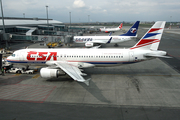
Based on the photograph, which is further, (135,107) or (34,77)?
(34,77)

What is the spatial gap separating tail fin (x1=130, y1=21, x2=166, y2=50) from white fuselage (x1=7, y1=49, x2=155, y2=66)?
1.28 m

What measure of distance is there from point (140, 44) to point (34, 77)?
19.1m

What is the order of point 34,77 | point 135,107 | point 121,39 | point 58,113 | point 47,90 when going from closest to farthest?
point 58,113 < point 135,107 < point 47,90 < point 34,77 < point 121,39

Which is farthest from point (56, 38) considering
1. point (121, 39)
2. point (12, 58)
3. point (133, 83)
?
point (133, 83)

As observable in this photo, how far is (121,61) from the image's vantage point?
22109 millimetres

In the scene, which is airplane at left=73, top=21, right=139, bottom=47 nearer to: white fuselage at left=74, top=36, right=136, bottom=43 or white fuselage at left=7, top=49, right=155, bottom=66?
white fuselage at left=74, top=36, right=136, bottom=43

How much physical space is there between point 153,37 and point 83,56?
12.3 metres

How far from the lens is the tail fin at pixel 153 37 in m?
21.8

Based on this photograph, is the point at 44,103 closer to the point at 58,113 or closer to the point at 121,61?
the point at 58,113

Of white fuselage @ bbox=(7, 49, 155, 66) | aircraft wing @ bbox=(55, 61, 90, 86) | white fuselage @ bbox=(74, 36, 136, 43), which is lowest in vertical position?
aircraft wing @ bbox=(55, 61, 90, 86)

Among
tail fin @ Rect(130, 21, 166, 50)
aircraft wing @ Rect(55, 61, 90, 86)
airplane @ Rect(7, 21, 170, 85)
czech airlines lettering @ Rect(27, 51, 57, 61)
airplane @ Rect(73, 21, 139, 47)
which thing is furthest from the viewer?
airplane @ Rect(73, 21, 139, 47)

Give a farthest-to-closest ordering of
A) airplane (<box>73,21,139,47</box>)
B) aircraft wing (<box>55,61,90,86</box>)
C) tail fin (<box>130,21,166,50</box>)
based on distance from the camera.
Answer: airplane (<box>73,21,139,47</box>) < tail fin (<box>130,21,166,50</box>) < aircraft wing (<box>55,61,90,86</box>)

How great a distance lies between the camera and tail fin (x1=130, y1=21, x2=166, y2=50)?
2177 centimetres

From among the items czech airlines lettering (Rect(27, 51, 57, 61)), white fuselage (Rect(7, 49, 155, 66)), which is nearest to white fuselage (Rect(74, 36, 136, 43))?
white fuselage (Rect(7, 49, 155, 66))
